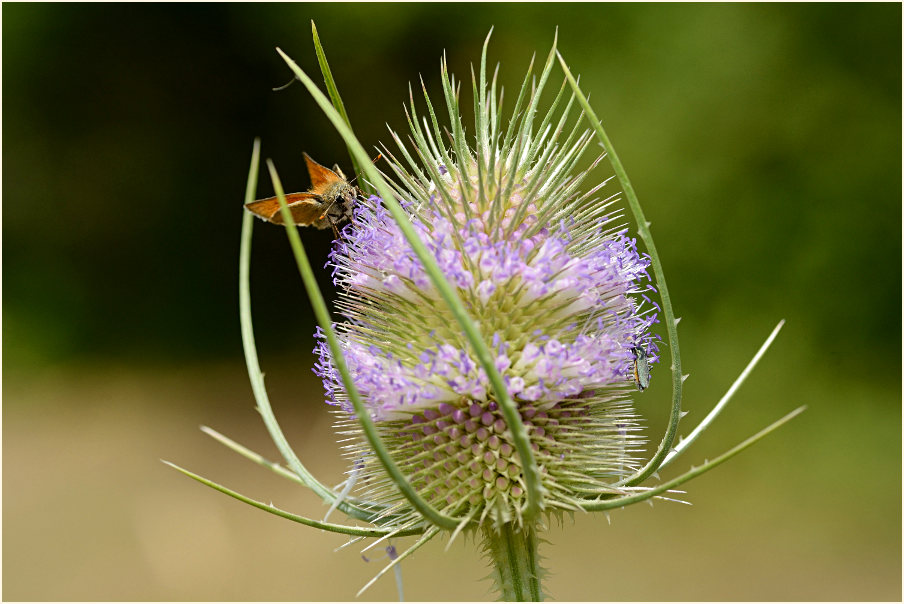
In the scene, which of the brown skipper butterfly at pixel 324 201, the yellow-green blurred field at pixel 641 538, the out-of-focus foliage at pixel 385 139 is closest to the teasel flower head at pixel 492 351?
the brown skipper butterfly at pixel 324 201

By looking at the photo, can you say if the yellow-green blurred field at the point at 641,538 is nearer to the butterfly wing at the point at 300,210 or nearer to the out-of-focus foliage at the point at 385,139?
the out-of-focus foliage at the point at 385,139

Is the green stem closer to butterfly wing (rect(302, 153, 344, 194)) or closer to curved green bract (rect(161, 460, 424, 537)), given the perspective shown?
curved green bract (rect(161, 460, 424, 537))

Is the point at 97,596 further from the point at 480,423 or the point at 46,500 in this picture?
the point at 480,423

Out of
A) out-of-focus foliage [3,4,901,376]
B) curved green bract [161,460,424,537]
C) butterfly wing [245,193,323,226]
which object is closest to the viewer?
curved green bract [161,460,424,537]

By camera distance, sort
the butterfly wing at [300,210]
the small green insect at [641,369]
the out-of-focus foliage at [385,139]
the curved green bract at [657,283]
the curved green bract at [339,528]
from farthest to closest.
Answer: the out-of-focus foliage at [385,139], the butterfly wing at [300,210], the small green insect at [641,369], the curved green bract at [339,528], the curved green bract at [657,283]

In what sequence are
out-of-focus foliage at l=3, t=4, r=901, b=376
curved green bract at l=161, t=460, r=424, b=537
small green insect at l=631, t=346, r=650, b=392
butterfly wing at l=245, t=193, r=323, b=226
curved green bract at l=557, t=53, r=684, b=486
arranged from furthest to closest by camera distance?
1. out-of-focus foliage at l=3, t=4, r=901, b=376
2. butterfly wing at l=245, t=193, r=323, b=226
3. small green insect at l=631, t=346, r=650, b=392
4. curved green bract at l=161, t=460, r=424, b=537
5. curved green bract at l=557, t=53, r=684, b=486


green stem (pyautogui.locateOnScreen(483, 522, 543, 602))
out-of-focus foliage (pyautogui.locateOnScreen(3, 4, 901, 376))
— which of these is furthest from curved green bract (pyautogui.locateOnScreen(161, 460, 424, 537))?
out-of-focus foliage (pyautogui.locateOnScreen(3, 4, 901, 376))
